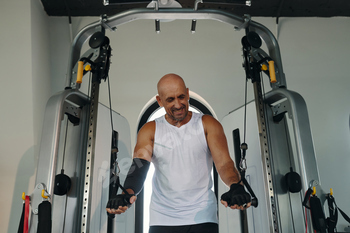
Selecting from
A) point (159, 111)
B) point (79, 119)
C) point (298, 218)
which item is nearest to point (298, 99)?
point (298, 218)

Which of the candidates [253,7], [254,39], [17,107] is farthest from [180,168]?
[253,7]

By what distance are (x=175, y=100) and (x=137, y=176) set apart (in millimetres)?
540

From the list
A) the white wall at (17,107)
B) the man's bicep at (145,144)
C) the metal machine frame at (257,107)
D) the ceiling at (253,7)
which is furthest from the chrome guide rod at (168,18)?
the ceiling at (253,7)

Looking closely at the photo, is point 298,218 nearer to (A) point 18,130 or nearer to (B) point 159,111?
(B) point 159,111

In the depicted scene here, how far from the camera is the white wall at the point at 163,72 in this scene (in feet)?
11.3

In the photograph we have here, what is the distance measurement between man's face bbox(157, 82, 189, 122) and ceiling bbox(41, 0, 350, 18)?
7.33 ft

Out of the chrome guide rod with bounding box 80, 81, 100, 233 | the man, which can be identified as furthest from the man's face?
the chrome guide rod with bounding box 80, 81, 100, 233

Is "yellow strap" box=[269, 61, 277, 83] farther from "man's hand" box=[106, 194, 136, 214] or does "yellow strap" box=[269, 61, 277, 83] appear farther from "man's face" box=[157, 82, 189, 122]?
"man's hand" box=[106, 194, 136, 214]

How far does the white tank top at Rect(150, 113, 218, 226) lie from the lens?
1916 mm

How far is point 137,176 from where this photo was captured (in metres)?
2.01

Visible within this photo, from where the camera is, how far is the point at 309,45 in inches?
170

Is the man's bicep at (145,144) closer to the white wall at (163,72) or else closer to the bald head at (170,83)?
the bald head at (170,83)

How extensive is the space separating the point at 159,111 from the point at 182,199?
2451 mm

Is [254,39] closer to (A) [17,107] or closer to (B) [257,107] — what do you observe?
(B) [257,107]
